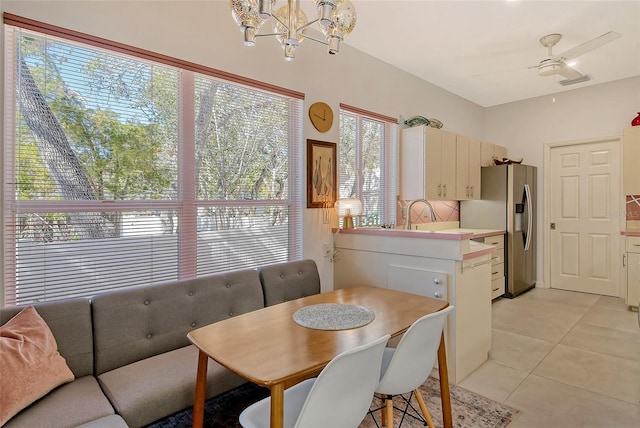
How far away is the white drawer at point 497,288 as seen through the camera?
4.30 m

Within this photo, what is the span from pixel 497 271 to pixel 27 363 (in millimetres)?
4549

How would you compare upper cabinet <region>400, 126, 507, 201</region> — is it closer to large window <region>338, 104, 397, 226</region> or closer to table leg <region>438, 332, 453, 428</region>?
large window <region>338, 104, 397, 226</region>

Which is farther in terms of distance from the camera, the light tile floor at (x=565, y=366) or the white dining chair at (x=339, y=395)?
the light tile floor at (x=565, y=366)

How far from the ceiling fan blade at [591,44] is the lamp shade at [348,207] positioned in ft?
7.19

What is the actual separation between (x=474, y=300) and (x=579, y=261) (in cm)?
334

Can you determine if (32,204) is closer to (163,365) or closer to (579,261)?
(163,365)

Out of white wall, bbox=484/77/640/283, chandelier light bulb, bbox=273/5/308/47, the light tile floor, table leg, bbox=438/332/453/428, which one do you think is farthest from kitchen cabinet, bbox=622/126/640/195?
chandelier light bulb, bbox=273/5/308/47

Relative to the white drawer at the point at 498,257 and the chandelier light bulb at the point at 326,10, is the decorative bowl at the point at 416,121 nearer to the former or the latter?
the white drawer at the point at 498,257

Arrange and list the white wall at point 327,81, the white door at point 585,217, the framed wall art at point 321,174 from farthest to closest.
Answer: the white door at point 585,217 < the framed wall art at point 321,174 < the white wall at point 327,81

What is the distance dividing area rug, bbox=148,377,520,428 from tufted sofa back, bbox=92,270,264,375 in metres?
0.41

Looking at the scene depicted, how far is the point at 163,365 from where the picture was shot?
1.83 metres

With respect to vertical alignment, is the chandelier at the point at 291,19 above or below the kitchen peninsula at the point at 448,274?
above

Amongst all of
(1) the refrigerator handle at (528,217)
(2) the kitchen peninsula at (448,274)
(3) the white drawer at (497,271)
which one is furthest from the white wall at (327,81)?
(3) the white drawer at (497,271)

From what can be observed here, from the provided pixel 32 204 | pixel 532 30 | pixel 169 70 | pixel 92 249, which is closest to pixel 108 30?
pixel 169 70
